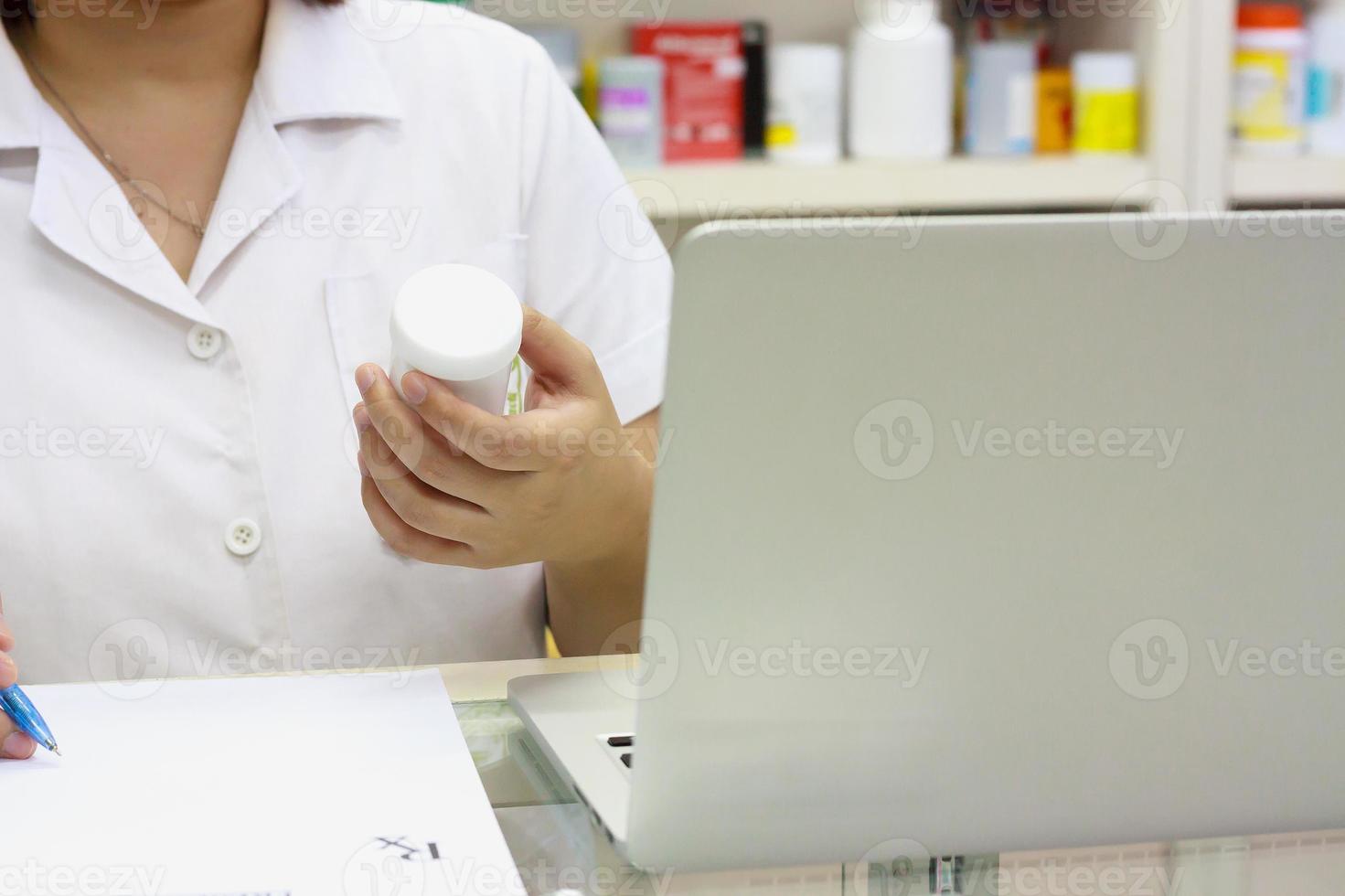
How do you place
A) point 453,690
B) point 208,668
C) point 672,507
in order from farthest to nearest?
point 208,668 → point 453,690 → point 672,507

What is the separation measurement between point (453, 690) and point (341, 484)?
0.24 meters

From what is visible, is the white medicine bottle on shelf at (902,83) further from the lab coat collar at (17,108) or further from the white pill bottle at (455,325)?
the white pill bottle at (455,325)

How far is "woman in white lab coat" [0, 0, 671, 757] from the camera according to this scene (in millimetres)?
781

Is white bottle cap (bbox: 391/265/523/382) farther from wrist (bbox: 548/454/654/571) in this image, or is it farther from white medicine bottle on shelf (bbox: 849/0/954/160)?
white medicine bottle on shelf (bbox: 849/0/954/160)

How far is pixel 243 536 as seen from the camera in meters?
0.78

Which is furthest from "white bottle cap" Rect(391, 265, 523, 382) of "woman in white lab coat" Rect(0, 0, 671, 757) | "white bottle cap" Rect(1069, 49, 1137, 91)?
"white bottle cap" Rect(1069, 49, 1137, 91)

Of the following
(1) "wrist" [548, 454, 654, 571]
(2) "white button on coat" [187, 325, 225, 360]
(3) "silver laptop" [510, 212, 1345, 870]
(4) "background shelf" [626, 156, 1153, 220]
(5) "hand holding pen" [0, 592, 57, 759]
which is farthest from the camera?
(4) "background shelf" [626, 156, 1153, 220]

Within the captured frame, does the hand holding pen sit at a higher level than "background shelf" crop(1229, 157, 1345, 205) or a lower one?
lower

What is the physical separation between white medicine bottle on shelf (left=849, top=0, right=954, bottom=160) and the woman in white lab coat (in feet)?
2.86

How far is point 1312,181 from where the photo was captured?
166 centimetres

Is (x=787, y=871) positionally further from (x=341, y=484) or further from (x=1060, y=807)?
(x=341, y=484)

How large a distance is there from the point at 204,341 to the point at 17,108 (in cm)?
17

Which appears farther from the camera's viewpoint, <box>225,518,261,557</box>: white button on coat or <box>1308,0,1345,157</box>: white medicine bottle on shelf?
<box>1308,0,1345,157</box>: white medicine bottle on shelf

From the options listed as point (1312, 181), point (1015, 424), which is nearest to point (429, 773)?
point (1015, 424)
